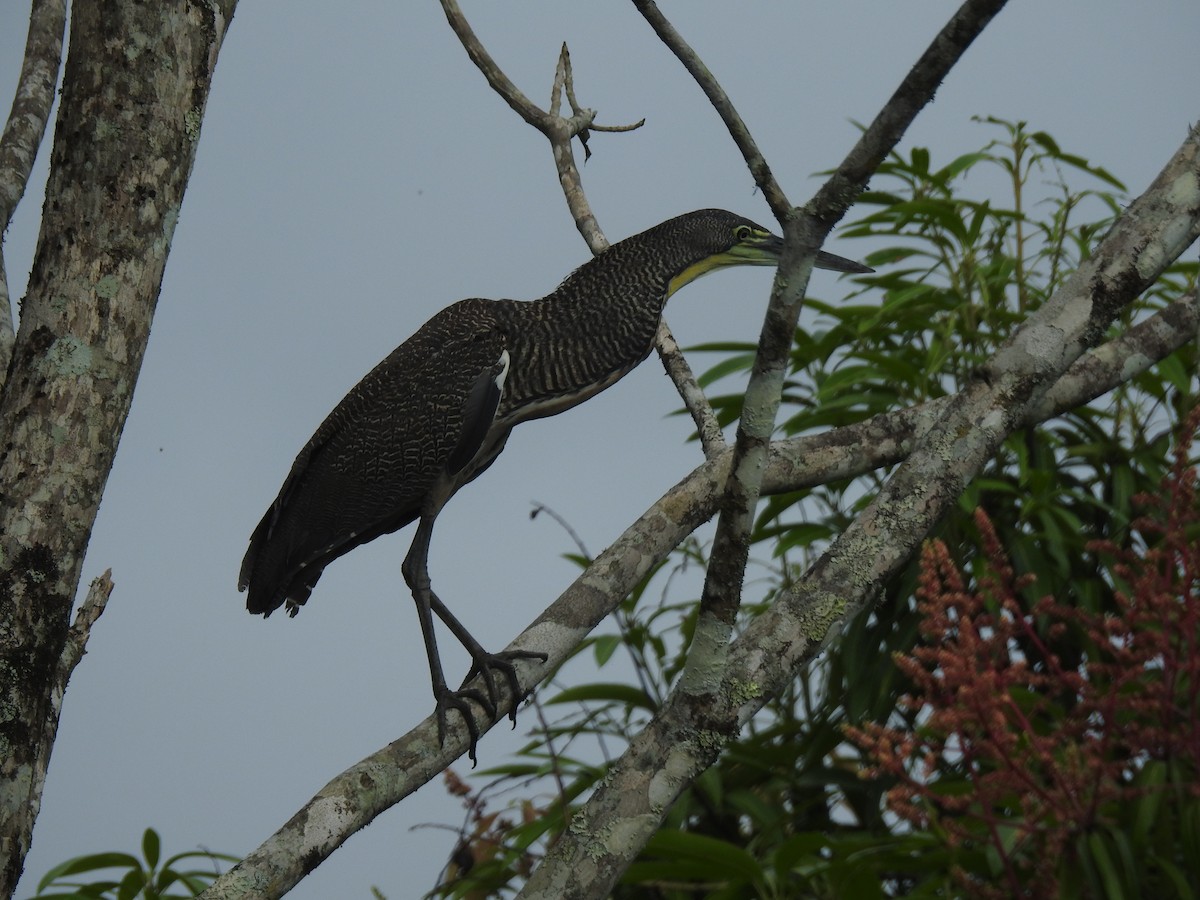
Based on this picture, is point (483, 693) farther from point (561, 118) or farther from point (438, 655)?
point (561, 118)

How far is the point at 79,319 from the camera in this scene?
1.67m

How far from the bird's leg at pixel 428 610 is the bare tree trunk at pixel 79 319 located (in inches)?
23.0

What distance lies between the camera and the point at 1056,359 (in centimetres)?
182

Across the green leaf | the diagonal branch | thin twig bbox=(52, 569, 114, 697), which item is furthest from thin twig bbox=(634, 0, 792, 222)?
the green leaf

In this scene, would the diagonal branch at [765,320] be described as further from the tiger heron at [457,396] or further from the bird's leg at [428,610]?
the tiger heron at [457,396]

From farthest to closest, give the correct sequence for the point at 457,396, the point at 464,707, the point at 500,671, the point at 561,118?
the point at 561,118, the point at 457,396, the point at 500,671, the point at 464,707

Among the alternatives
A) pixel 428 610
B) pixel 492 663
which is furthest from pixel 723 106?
pixel 428 610

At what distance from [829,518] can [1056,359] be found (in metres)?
1.02

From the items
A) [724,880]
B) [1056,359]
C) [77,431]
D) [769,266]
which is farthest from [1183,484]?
[77,431]

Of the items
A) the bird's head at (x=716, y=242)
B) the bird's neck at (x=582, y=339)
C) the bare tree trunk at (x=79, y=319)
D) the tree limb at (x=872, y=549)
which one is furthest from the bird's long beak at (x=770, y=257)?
the bare tree trunk at (x=79, y=319)

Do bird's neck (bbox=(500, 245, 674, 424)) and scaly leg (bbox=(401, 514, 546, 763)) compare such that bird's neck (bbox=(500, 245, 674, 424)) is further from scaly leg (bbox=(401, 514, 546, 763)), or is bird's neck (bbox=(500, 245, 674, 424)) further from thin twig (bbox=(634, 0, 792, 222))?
thin twig (bbox=(634, 0, 792, 222))

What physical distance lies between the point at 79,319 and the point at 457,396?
823 millimetres

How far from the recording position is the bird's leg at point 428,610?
2117mm

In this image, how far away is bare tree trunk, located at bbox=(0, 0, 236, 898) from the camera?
5.30 ft
